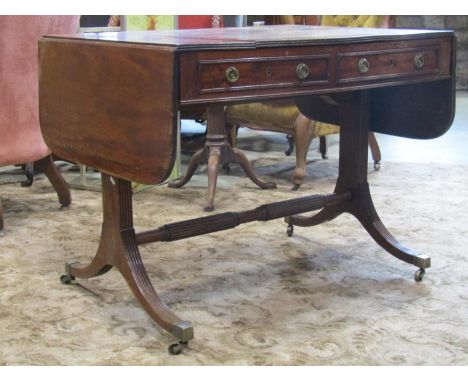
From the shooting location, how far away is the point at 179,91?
71.6 inches

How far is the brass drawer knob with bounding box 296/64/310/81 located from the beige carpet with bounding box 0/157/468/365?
2.22ft

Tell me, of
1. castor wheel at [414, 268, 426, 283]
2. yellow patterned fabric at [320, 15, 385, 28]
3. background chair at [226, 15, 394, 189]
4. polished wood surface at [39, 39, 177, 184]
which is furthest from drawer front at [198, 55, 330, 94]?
yellow patterned fabric at [320, 15, 385, 28]

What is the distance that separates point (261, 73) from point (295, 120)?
1884mm

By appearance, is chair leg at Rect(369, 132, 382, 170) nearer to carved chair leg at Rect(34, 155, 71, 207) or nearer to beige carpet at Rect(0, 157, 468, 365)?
beige carpet at Rect(0, 157, 468, 365)

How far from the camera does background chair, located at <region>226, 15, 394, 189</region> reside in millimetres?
3803

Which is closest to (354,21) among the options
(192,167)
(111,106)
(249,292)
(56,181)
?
(192,167)

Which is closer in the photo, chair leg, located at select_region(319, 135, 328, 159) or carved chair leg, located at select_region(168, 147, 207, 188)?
carved chair leg, located at select_region(168, 147, 207, 188)

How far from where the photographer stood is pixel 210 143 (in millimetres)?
3594

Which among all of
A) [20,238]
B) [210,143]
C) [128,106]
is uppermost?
[128,106]

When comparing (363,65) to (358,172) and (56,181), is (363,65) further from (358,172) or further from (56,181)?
(56,181)

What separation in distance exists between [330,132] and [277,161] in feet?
1.42

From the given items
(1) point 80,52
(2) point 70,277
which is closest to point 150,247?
(2) point 70,277

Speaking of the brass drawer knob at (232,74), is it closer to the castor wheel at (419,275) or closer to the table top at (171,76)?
the table top at (171,76)
